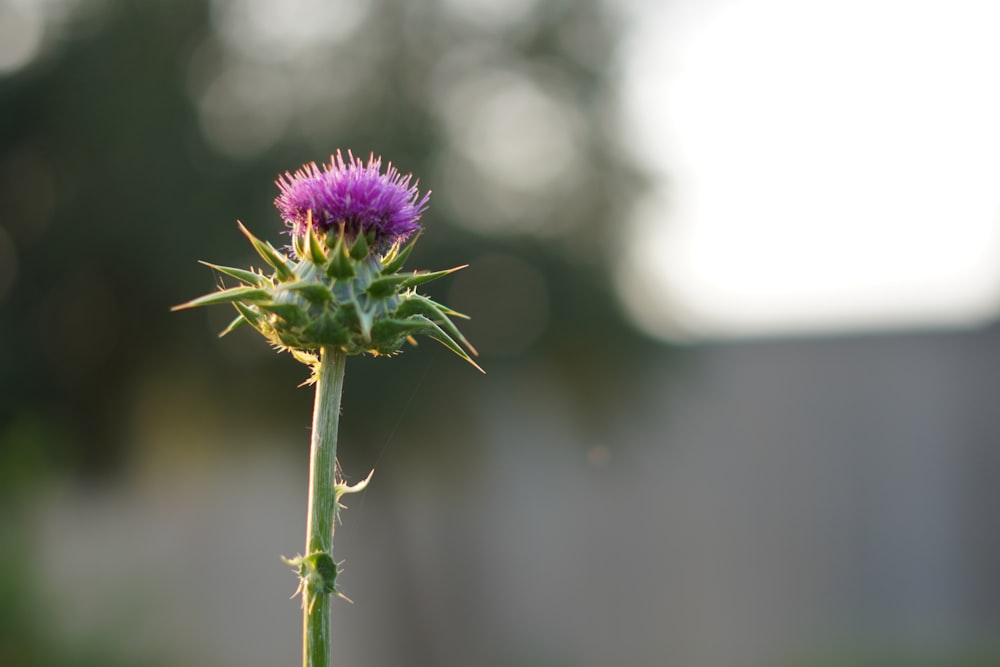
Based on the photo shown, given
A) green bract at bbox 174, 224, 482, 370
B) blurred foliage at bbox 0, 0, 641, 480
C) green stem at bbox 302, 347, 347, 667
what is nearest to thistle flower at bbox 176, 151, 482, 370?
green bract at bbox 174, 224, 482, 370

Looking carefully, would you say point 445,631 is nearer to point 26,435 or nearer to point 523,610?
point 523,610

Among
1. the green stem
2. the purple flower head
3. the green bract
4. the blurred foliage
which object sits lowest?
the green stem

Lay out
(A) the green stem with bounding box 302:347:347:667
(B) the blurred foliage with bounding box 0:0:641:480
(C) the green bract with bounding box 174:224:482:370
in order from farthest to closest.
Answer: (B) the blurred foliage with bounding box 0:0:641:480 < (C) the green bract with bounding box 174:224:482:370 < (A) the green stem with bounding box 302:347:347:667

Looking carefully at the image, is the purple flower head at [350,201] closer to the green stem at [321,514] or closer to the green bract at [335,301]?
the green bract at [335,301]

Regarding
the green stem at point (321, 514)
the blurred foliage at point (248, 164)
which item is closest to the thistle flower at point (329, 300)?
the green stem at point (321, 514)

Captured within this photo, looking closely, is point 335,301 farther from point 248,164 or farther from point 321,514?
point 248,164

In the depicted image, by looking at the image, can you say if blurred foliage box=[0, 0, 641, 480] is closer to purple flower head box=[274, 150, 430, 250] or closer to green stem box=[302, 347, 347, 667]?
purple flower head box=[274, 150, 430, 250]

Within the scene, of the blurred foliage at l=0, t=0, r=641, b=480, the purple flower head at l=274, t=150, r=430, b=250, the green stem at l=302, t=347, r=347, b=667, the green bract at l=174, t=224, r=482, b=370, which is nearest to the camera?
the green stem at l=302, t=347, r=347, b=667
